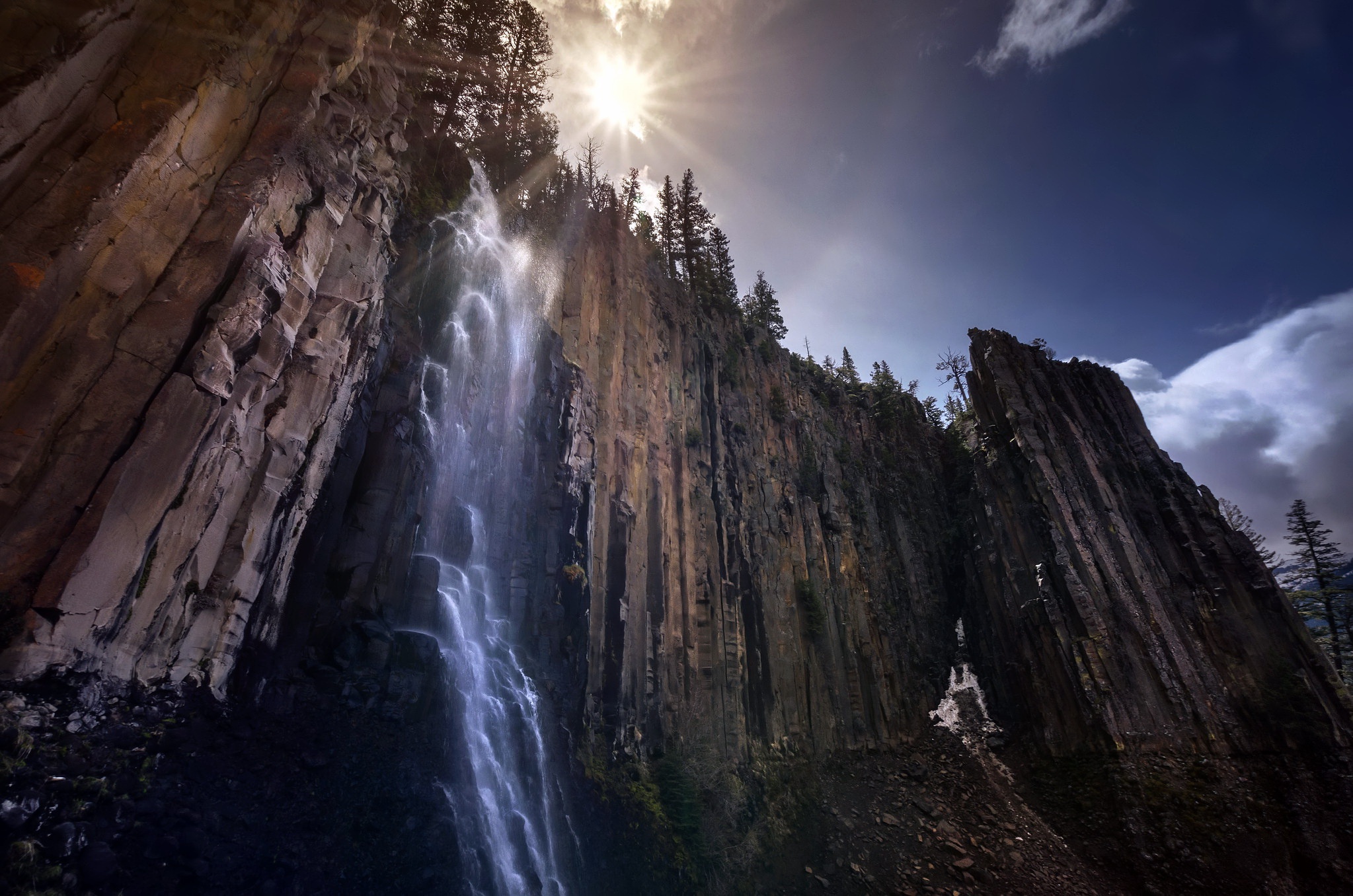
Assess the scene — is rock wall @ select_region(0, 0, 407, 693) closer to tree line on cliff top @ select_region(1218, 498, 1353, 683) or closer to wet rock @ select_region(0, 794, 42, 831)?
wet rock @ select_region(0, 794, 42, 831)

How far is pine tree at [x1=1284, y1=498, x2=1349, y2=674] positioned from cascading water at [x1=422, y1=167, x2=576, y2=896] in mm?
42582

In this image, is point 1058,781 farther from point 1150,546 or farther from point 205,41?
point 205,41

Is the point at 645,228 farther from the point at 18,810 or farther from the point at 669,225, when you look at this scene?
the point at 18,810

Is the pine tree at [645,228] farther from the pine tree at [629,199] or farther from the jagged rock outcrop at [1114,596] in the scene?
the jagged rock outcrop at [1114,596]

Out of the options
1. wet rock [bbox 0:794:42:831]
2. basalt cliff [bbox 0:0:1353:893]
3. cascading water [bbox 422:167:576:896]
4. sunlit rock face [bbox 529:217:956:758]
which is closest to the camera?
wet rock [bbox 0:794:42:831]

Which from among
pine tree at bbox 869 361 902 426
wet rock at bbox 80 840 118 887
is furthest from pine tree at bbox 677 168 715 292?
wet rock at bbox 80 840 118 887

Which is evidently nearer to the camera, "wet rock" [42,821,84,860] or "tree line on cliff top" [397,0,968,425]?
"wet rock" [42,821,84,860]

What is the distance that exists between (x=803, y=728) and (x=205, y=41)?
2961cm

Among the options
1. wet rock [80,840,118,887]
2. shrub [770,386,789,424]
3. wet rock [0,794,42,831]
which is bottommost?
wet rock [80,840,118,887]

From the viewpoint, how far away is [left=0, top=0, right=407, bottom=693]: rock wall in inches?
337

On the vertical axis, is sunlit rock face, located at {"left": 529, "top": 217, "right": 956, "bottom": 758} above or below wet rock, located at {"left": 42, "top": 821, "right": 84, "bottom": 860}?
above

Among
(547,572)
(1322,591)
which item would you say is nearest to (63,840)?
(547,572)

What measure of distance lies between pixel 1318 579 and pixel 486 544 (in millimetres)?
49365

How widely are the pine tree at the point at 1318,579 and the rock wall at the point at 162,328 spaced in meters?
48.8
